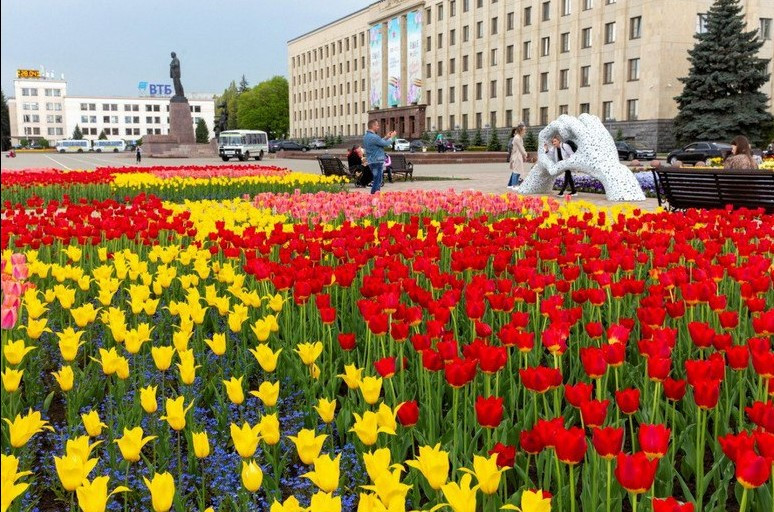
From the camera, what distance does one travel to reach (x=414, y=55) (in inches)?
2886

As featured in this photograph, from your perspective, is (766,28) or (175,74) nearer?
(175,74)

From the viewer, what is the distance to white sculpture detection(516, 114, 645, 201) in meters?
15.8

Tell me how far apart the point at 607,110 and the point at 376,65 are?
109 feet

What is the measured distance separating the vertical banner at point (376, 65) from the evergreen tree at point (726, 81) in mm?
40277

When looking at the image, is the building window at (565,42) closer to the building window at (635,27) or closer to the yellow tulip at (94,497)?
the building window at (635,27)

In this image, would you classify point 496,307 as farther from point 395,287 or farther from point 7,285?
point 7,285

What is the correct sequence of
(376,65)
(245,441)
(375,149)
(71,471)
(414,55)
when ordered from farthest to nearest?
1. (376,65)
2. (414,55)
3. (375,149)
4. (245,441)
5. (71,471)

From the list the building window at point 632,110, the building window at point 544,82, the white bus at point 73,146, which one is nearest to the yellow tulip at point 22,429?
the building window at point 632,110

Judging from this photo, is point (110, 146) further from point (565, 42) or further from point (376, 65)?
point (565, 42)

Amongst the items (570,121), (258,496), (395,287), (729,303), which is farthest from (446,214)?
(570,121)

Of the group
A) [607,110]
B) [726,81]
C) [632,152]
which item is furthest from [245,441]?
[607,110]

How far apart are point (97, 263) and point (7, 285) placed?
222 inches

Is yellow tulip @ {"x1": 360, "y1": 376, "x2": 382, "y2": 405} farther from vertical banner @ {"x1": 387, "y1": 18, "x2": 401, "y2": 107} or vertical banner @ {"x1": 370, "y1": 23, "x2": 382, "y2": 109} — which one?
vertical banner @ {"x1": 370, "y1": 23, "x2": 382, "y2": 109}

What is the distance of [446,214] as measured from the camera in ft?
31.1
